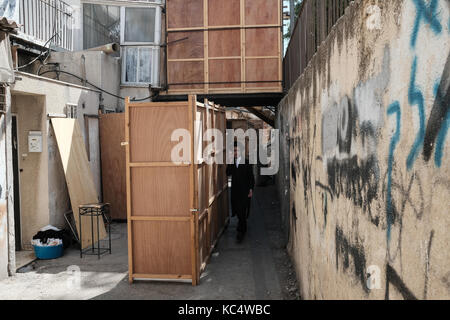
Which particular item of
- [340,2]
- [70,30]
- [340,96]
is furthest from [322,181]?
[70,30]

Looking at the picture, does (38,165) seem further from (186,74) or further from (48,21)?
(186,74)

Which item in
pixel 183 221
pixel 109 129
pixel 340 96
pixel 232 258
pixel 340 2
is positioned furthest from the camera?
pixel 109 129

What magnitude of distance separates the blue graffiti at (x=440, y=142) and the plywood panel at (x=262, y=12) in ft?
38.0

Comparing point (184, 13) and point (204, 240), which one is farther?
point (184, 13)

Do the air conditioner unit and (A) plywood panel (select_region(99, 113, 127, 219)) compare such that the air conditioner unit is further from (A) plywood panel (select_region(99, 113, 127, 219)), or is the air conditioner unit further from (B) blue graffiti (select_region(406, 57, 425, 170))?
(B) blue graffiti (select_region(406, 57, 425, 170))

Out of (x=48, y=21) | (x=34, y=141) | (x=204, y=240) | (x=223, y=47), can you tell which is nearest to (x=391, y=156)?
(x=204, y=240)

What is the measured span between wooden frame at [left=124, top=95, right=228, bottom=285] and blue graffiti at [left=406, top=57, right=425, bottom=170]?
4319mm

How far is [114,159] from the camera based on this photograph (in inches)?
421

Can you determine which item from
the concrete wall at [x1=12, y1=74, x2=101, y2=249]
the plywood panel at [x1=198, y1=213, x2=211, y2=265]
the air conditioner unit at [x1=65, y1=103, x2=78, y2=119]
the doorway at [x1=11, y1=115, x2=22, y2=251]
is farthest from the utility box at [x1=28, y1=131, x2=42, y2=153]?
the plywood panel at [x1=198, y1=213, x2=211, y2=265]

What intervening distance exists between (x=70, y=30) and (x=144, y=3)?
2.40 m

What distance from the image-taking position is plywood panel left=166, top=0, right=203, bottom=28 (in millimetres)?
12559

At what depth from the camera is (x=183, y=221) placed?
6.11 meters

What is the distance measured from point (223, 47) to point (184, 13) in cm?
160

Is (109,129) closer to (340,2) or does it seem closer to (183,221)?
(183,221)
